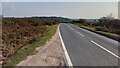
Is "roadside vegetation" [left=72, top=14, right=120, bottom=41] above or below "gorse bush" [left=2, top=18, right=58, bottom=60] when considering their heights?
below

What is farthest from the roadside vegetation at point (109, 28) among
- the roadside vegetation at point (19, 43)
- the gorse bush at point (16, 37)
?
the gorse bush at point (16, 37)

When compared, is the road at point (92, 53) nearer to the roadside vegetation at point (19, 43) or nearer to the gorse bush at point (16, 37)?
the roadside vegetation at point (19, 43)

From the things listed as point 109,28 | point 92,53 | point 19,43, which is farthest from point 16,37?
point 109,28

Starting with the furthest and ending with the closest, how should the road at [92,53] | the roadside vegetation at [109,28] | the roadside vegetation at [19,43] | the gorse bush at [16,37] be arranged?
the roadside vegetation at [109,28] < the gorse bush at [16,37] < the roadside vegetation at [19,43] < the road at [92,53]

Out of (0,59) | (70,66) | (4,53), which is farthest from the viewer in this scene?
(4,53)

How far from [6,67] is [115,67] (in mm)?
4167

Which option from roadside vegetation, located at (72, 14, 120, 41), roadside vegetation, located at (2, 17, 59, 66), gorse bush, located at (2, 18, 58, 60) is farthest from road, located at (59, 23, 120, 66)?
roadside vegetation, located at (72, 14, 120, 41)

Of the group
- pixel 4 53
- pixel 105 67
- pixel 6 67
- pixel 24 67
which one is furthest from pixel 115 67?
pixel 4 53

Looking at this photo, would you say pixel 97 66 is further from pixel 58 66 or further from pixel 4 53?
pixel 4 53

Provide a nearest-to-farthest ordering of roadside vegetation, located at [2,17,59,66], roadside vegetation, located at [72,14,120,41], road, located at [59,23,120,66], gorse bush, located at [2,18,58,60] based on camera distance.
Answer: road, located at [59,23,120,66] → roadside vegetation, located at [2,17,59,66] → gorse bush, located at [2,18,58,60] → roadside vegetation, located at [72,14,120,41]

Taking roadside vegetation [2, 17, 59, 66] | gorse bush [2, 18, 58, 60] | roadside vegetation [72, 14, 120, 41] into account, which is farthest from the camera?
roadside vegetation [72, 14, 120, 41]

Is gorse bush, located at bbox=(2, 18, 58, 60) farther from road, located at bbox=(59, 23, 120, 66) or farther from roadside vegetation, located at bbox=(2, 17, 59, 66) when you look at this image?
road, located at bbox=(59, 23, 120, 66)

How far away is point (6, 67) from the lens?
880cm

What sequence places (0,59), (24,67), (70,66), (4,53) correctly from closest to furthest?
1. (24,67)
2. (70,66)
3. (0,59)
4. (4,53)
